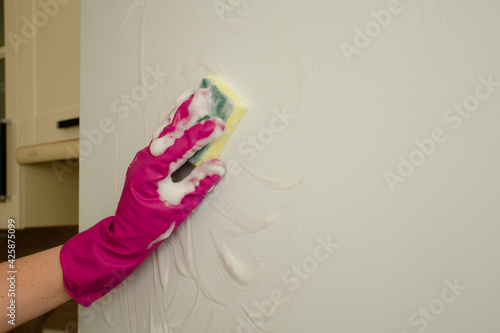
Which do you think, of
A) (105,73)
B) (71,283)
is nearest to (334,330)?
(71,283)

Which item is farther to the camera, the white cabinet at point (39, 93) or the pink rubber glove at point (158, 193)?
the white cabinet at point (39, 93)

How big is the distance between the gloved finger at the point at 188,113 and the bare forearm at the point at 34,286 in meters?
0.31

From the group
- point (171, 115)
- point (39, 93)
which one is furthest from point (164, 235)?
point (39, 93)

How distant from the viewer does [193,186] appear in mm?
585

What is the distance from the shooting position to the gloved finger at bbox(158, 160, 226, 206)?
582 mm

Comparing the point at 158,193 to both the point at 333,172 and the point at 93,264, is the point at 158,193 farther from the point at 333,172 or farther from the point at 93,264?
the point at 333,172

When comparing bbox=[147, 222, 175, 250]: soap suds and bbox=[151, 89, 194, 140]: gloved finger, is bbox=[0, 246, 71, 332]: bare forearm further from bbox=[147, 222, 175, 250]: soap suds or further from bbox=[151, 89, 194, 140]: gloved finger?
bbox=[151, 89, 194, 140]: gloved finger

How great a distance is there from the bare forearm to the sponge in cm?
34

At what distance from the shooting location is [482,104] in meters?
0.41

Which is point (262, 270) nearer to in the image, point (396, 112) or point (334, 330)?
point (334, 330)

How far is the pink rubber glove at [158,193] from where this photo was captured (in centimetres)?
58

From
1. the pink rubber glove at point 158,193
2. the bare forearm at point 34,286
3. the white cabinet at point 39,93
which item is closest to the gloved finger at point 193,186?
the pink rubber glove at point 158,193

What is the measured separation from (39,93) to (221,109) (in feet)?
3.32

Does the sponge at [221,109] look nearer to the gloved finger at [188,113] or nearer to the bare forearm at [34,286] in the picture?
the gloved finger at [188,113]
